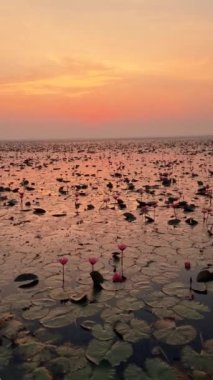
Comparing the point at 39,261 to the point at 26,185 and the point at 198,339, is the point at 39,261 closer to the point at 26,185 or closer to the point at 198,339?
the point at 198,339

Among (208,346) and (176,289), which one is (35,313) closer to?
(176,289)

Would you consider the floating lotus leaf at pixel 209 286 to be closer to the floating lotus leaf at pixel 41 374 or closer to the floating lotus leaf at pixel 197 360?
the floating lotus leaf at pixel 197 360

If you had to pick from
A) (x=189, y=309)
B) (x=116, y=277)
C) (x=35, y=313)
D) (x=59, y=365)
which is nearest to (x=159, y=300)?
(x=189, y=309)

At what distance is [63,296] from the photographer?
6105 mm

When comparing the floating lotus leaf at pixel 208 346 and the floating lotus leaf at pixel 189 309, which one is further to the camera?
the floating lotus leaf at pixel 189 309

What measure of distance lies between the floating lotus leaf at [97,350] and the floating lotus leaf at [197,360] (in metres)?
0.93

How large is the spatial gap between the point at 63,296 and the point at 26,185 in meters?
14.7

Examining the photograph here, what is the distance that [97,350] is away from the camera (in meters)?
4.51

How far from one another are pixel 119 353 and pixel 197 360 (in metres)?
0.91

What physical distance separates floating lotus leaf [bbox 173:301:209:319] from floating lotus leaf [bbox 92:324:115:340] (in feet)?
3.65

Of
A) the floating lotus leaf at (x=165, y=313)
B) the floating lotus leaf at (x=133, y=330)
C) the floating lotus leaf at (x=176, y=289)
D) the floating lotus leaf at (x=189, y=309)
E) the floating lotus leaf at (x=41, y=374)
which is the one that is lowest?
the floating lotus leaf at (x=41, y=374)

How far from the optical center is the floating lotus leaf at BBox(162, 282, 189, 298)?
19.8 ft

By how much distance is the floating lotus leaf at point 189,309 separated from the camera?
531 cm

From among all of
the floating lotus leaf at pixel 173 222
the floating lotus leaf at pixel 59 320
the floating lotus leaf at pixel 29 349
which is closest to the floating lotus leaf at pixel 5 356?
the floating lotus leaf at pixel 29 349
